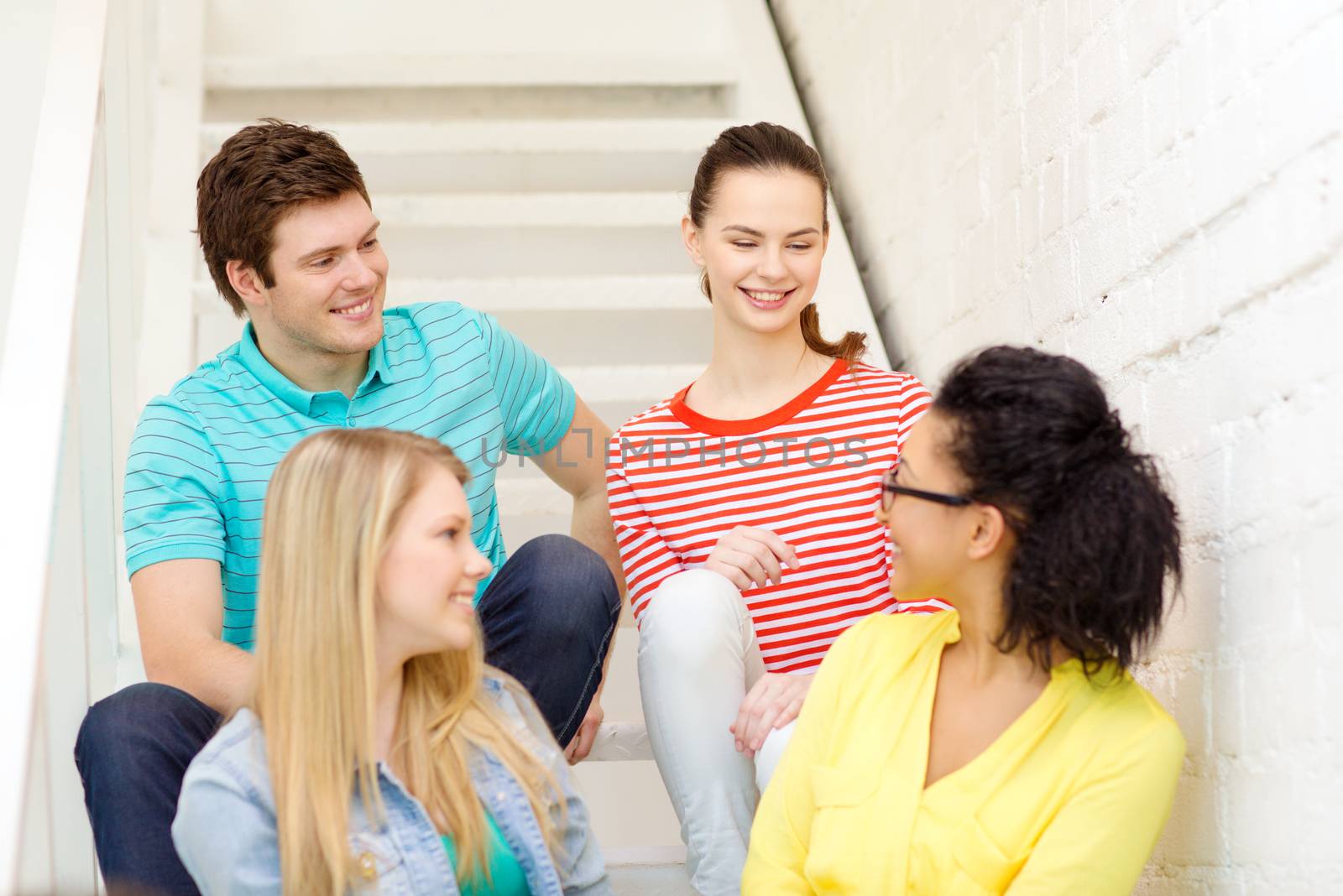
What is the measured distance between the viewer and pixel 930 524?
1.32 meters

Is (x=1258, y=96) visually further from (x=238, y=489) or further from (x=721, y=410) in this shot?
(x=238, y=489)

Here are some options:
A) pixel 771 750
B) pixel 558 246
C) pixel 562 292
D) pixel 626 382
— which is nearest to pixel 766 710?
pixel 771 750

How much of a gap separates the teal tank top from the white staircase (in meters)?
1.04

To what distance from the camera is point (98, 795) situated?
1.41 m

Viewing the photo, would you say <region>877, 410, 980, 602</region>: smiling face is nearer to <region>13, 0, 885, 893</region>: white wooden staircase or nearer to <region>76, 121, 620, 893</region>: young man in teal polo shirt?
<region>76, 121, 620, 893</region>: young man in teal polo shirt

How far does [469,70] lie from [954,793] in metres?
2.22

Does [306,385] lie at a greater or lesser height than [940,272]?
lesser

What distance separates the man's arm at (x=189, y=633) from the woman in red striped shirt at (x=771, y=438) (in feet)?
1.53

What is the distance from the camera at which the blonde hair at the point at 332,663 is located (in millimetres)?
1284

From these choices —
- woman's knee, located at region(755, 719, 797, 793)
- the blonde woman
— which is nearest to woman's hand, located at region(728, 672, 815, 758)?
woman's knee, located at region(755, 719, 797, 793)

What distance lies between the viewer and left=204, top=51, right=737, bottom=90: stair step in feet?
9.86

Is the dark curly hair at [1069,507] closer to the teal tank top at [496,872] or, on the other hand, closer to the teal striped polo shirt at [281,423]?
the teal tank top at [496,872]

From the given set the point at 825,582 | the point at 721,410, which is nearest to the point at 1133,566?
the point at 825,582

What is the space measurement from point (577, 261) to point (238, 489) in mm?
1341
